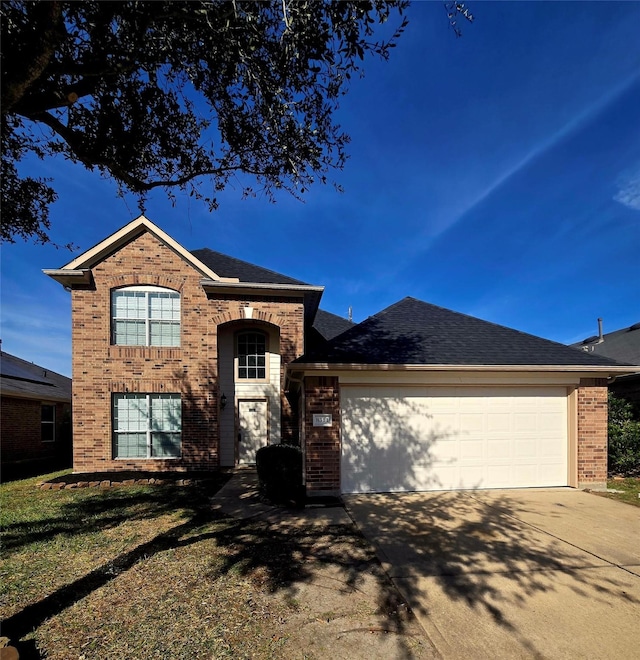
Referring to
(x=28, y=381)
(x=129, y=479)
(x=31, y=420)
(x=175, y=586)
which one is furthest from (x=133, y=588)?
(x=28, y=381)

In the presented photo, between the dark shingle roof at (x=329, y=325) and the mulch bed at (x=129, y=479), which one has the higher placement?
the dark shingle roof at (x=329, y=325)

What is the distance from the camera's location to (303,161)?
584cm

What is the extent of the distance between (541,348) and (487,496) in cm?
397

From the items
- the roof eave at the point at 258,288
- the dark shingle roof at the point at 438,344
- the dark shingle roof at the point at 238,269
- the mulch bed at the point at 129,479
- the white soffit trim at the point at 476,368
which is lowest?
the mulch bed at the point at 129,479

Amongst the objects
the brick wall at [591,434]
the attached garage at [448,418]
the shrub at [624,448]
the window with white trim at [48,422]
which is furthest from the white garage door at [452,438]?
the window with white trim at [48,422]

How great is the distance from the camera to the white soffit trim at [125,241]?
1182 cm

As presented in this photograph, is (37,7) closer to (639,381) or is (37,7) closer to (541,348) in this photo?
(541,348)

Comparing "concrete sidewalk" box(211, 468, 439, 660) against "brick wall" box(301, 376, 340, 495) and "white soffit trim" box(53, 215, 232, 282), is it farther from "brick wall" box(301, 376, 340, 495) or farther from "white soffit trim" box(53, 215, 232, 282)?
"white soffit trim" box(53, 215, 232, 282)

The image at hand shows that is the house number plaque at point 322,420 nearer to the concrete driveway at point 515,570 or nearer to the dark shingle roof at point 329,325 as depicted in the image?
the concrete driveway at point 515,570

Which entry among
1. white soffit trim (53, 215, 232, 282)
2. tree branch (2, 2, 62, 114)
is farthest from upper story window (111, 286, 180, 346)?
tree branch (2, 2, 62, 114)

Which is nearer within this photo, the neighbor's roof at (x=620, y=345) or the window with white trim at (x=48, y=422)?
the neighbor's roof at (x=620, y=345)

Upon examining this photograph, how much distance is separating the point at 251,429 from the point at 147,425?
A: 3.33 metres

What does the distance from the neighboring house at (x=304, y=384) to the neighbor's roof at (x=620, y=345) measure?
9035 mm

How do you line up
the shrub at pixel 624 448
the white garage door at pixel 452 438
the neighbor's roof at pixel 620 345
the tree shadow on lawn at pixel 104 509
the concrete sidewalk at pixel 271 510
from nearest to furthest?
Answer: the tree shadow on lawn at pixel 104 509
the concrete sidewalk at pixel 271 510
the white garage door at pixel 452 438
the shrub at pixel 624 448
the neighbor's roof at pixel 620 345
